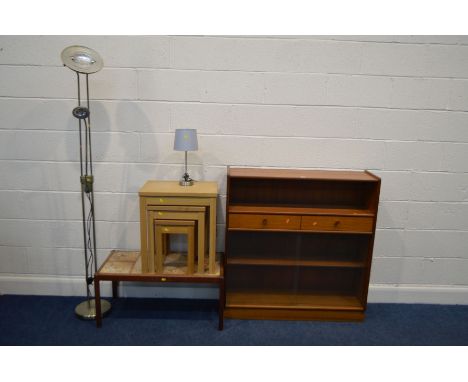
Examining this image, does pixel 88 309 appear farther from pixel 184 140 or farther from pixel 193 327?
pixel 184 140

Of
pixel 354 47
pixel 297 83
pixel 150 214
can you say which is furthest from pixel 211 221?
pixel 354 47

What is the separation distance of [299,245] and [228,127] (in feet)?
3.22

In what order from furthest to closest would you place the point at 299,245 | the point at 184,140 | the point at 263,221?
1. the point at 299,245
2. the point at 263,221
3. the point at 184,140

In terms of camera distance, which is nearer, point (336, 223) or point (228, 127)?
point (336, 223)

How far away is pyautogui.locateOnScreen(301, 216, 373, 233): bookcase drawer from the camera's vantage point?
2.54m

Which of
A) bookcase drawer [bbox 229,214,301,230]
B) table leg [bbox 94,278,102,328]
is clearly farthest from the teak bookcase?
table leg [bbox 94,278,102,328]

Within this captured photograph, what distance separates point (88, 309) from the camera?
108 inches

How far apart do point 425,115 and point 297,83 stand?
37.3 inches

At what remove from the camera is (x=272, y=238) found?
8.82ft

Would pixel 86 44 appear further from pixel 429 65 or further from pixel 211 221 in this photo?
A: pixel 429 65

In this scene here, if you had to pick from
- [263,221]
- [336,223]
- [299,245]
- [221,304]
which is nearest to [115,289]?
[221,304]

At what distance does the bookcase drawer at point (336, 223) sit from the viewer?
8.32 ft

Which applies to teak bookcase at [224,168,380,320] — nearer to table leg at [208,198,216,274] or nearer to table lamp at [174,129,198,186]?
table leg at [208,198,216,274]

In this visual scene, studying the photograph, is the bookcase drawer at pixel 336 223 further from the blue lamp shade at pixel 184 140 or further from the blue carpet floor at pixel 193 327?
the blue lamp shade at pixel 184 140
